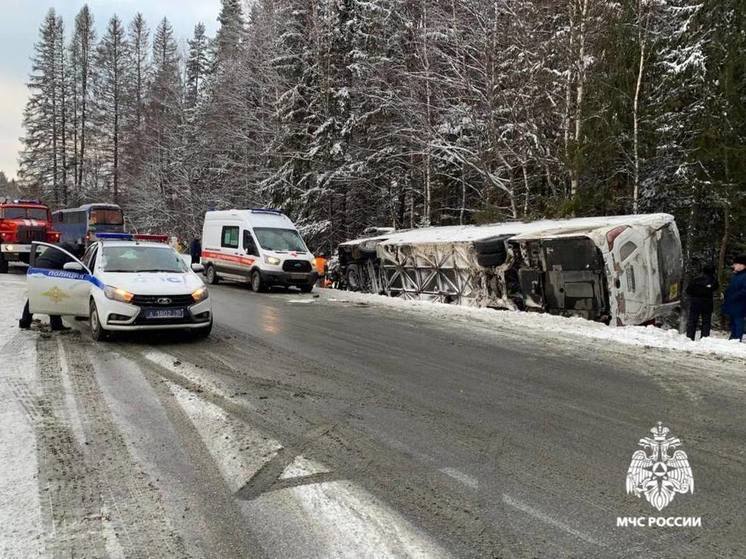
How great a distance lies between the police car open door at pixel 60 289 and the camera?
8852 mm

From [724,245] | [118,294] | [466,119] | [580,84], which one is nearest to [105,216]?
[466,119]

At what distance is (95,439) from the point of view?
462 centimetres

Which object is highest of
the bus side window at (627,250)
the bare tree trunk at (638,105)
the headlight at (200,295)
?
the bare tree trunk at (638,105)

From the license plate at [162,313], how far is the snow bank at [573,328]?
5.82 meters

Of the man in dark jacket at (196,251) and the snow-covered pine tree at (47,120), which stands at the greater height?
the snow-covered pine tree at (47,120)

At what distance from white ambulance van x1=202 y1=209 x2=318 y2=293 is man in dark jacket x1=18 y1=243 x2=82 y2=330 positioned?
296 inches

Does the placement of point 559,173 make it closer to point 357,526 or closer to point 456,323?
point 456,323

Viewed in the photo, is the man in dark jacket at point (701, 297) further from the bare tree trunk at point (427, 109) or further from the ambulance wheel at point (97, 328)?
the bare tree trunk at point (427, 109)

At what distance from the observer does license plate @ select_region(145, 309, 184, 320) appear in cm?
819

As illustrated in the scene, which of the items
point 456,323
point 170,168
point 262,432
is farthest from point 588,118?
point 170,168

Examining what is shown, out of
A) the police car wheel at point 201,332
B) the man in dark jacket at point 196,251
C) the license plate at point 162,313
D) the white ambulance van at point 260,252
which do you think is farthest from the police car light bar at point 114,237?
the man in dark jacket at point 196,251

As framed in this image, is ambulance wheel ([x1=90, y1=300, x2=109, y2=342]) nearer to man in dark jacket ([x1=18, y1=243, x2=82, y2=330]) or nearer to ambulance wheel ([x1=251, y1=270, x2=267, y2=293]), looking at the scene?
man in dark jacket ([x1=18, y1=243, x2=82, y2=330])

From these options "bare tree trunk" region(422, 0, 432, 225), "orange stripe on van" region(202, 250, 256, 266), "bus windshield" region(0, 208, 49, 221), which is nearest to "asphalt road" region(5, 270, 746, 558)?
"orange stripe on van" region(202, 250, 256, 266)

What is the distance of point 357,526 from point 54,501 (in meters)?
1.93
